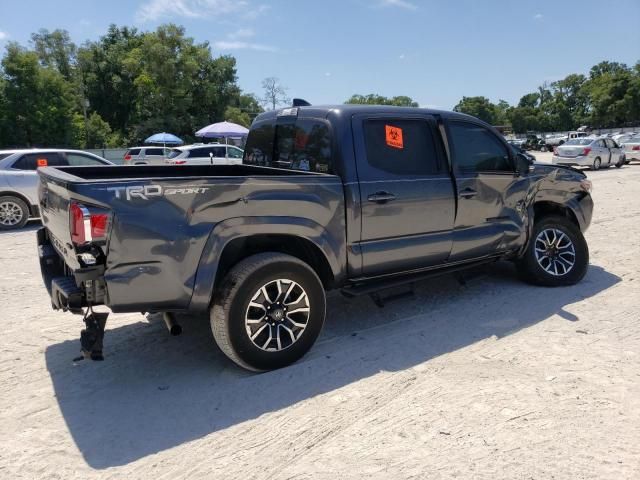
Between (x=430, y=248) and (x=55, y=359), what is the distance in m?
3.27

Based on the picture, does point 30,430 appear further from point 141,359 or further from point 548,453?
point 548,453

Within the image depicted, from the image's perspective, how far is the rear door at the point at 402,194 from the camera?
409 centimetres

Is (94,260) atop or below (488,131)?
below

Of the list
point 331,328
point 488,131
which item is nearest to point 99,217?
point 331,328

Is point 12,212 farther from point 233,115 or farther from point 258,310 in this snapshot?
point 233,115

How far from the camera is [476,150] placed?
16.2ft

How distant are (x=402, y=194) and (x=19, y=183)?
8.99m

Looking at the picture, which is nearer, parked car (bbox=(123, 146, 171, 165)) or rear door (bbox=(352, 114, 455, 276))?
rear door (bbox=(352, 114, 455, 276))

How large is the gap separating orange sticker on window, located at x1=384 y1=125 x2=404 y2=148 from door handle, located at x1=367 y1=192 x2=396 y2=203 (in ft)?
1.65

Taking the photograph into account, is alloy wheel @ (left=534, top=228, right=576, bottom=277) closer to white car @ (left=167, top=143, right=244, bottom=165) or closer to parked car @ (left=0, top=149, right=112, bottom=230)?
parked car @ (left=0, top=149, right=112, bottom=230)

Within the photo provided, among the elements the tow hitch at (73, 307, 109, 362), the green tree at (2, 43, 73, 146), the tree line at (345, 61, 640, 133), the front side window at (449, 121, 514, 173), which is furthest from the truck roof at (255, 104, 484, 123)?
the tree line at (345, 61, 640, 133)

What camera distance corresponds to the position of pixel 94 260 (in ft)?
10.1

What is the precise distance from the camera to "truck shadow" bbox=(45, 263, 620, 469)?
3.07 metres

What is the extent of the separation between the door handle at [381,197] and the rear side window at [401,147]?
0.76 feet
